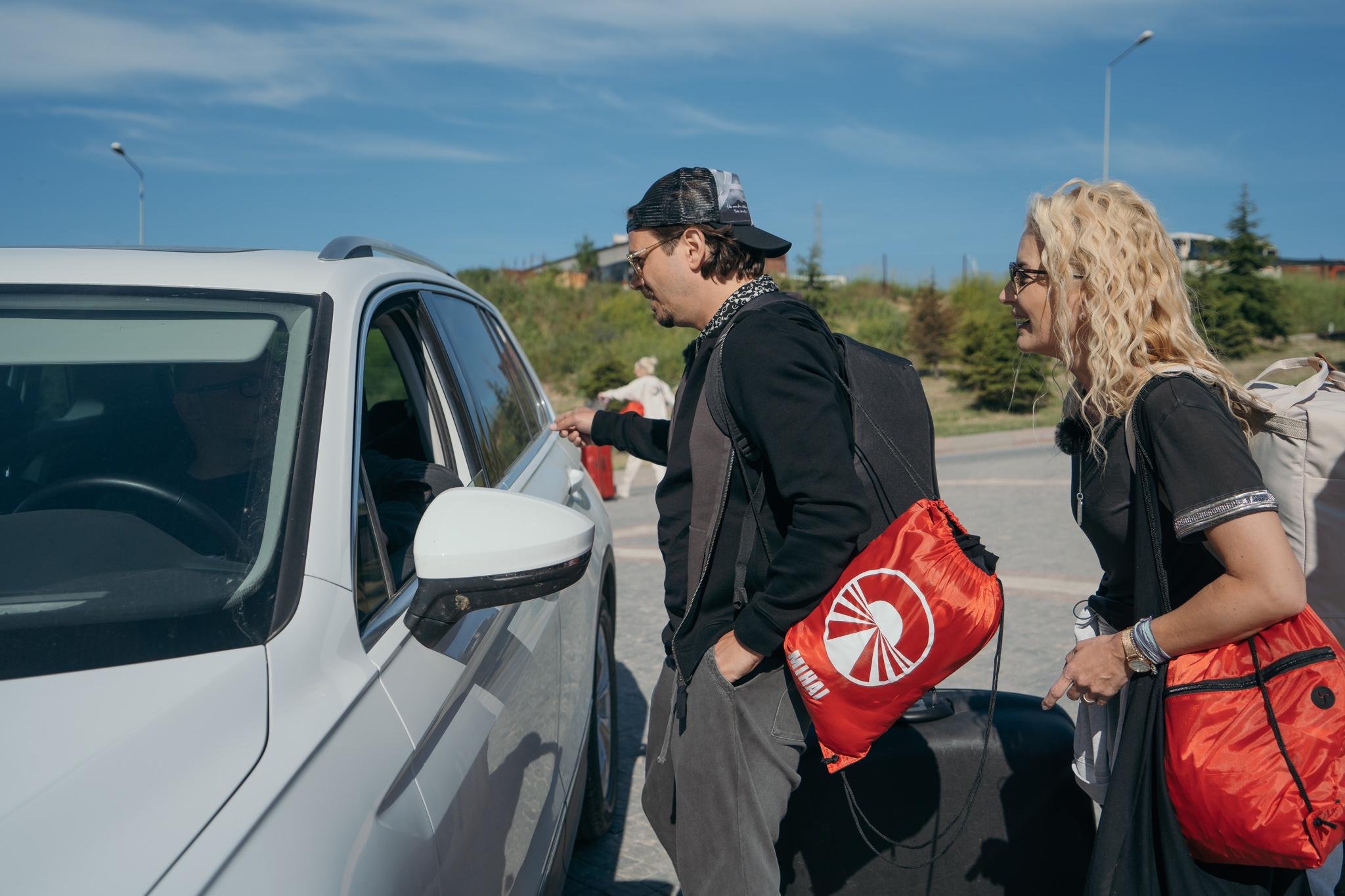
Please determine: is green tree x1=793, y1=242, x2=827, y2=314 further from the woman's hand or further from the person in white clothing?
the woman's hand

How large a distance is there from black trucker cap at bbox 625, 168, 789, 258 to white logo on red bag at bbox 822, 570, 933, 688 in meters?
0.76

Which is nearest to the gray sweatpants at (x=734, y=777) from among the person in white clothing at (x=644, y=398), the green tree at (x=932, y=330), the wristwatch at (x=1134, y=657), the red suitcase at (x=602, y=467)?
the wristwatch at (x=1134, y=657)

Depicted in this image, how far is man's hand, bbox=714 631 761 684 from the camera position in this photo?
202 cm

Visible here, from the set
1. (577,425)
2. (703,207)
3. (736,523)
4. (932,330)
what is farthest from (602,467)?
(932,330)

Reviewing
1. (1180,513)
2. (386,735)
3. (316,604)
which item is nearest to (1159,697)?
(1180,513)

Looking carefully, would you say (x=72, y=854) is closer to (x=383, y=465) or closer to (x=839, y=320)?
(x=383, y=465)

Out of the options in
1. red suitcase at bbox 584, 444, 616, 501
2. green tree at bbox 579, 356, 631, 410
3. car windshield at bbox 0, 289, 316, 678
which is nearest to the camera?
car windshield at bbox 0, 289, 316, 678

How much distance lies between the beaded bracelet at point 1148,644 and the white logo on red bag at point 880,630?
1.17 feet

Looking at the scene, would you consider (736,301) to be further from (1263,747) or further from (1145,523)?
(1263,747)

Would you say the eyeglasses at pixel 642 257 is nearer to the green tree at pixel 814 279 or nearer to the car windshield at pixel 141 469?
the car windshield at pixel 141 469

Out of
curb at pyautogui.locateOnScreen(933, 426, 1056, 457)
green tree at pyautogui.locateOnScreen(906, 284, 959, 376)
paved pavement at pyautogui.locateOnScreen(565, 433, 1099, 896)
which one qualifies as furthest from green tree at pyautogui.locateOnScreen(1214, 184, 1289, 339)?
paved pavement at pyautogui.locateOnScreen(565, 433, 1099, 896)

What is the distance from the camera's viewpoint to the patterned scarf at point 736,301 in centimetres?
222

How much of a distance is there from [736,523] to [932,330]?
96.8ft

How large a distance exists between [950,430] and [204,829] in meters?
18.9
